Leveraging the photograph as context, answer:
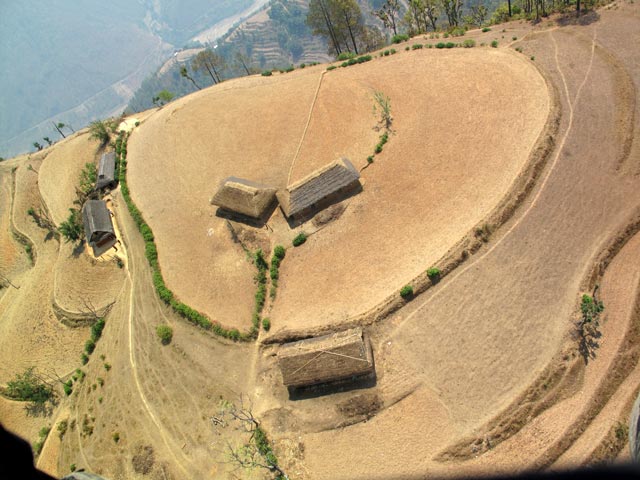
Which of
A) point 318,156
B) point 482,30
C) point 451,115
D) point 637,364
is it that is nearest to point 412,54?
point 482,30

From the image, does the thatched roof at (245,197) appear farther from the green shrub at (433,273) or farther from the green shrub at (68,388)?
the green shrub at (68,388)

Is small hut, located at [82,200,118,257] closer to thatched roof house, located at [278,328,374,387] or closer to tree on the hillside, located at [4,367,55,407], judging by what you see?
tree on the hillside, located at [4,367,55,407]

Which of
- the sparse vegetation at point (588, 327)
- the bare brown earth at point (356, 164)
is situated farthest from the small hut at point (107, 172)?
the sparse vegetation at point (588, 327)

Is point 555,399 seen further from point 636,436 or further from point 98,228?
point 98,228

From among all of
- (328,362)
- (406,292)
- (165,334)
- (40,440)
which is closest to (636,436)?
(406,292)

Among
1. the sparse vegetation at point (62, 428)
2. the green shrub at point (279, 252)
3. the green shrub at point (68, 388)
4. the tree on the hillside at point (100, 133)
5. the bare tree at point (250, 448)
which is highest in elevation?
the tree on the hillside at point (100, 133)
